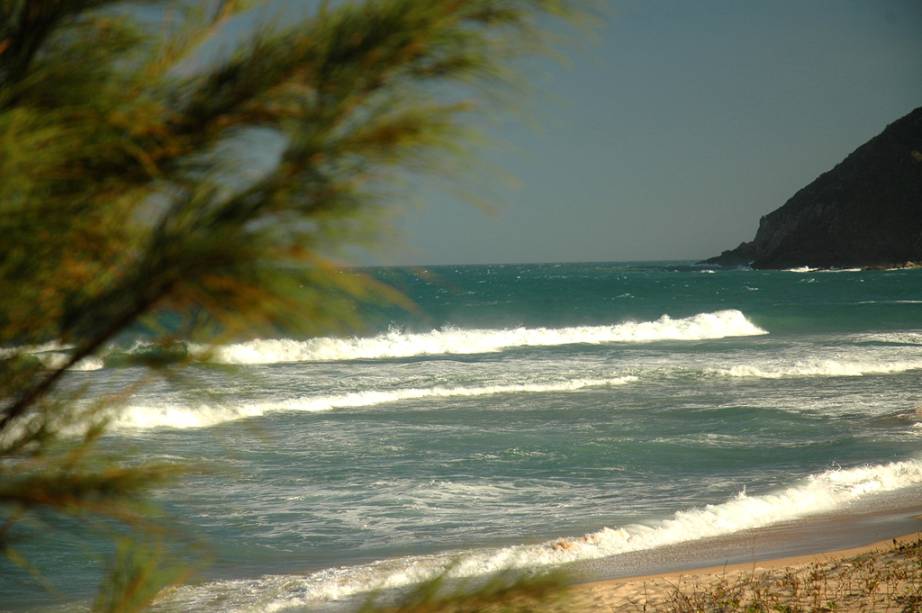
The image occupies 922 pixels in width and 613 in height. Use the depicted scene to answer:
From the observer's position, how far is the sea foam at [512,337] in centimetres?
3064

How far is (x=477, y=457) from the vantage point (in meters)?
13.2

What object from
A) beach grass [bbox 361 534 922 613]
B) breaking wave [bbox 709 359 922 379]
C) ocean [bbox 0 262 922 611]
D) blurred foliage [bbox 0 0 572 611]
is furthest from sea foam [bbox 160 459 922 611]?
breaking wave [bbox 709 359 922 379]

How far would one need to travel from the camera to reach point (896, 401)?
59.1 feet

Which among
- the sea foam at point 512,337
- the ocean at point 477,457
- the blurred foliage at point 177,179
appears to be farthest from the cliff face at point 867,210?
the blurred foliage at point 177,179

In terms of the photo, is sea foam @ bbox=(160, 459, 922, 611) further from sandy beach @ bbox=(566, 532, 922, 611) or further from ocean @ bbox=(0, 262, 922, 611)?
sandy beach @ bbox=(566, 532, 922, 611)

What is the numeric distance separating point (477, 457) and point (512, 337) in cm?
2382

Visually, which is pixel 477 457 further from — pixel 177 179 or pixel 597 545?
pixel 177 179

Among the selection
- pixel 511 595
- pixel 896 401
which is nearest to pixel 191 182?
pixel 511 595

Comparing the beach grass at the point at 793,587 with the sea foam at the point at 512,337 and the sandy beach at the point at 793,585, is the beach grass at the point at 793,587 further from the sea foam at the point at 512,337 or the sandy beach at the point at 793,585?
the sea foam at the point at 512,337

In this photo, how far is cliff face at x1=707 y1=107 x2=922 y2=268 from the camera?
11000 cm

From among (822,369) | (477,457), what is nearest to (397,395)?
(477,457)

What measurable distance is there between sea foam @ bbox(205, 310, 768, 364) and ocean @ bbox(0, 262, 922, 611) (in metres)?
1.68

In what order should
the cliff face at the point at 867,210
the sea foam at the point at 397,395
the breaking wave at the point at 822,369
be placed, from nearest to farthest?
the sea foam at the point at 397,395 → the breaking wave at the point at 822,369 → the cliff face at the point at 867,210

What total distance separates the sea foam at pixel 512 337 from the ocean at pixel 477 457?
1679 mm
